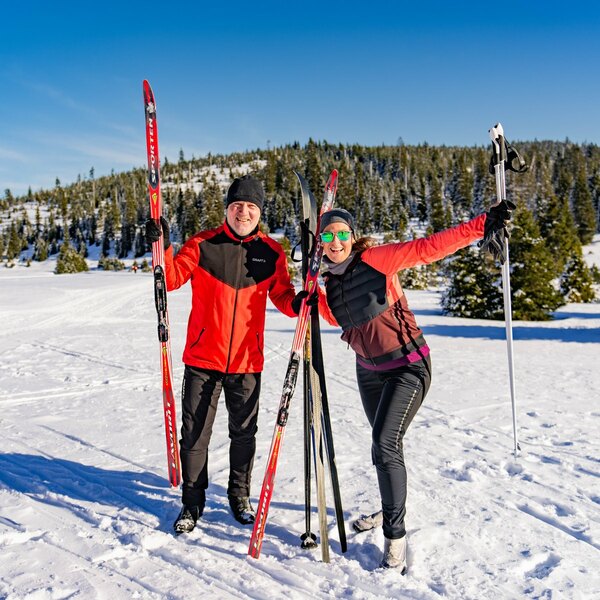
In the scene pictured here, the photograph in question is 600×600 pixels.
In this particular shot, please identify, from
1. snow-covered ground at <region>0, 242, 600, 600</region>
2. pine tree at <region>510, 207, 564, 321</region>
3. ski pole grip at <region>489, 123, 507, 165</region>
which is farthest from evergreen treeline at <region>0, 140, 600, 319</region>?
ski pole grip at <region>489, 123, 507, 165</region>

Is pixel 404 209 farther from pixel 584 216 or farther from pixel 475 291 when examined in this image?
pixel 475 291

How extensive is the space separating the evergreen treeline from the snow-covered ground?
12571 mm

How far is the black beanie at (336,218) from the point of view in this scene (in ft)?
10.3

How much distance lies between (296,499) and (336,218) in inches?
90.3

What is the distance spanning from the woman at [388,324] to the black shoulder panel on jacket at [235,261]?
21.7 inches

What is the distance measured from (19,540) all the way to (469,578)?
2.84 m

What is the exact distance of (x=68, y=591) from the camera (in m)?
2.62

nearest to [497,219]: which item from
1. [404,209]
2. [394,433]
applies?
[394,433]

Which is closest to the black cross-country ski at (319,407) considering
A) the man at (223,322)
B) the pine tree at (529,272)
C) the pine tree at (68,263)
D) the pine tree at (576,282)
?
the man at (223,322)

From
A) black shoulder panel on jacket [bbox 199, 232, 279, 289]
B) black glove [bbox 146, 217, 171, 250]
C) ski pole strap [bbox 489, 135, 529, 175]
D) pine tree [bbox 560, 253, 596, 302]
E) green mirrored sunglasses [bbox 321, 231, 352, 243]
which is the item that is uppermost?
ski pole strap [bbox 489, 135, 529, 175]

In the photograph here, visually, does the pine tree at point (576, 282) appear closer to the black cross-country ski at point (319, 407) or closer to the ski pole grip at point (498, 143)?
the ski pole grip at point (498, 143)

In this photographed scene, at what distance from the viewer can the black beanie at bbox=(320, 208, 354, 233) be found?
10.3 ft

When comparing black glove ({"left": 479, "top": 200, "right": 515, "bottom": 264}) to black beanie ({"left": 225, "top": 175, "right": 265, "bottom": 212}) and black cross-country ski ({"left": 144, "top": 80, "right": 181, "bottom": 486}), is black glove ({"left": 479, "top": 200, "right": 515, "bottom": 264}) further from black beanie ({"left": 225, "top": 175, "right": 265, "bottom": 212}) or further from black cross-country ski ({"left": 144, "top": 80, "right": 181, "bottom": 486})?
black cross-country ski ({"left": 144, "top": 80, "right": 181, "bottom": 486})

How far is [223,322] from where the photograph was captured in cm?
344
